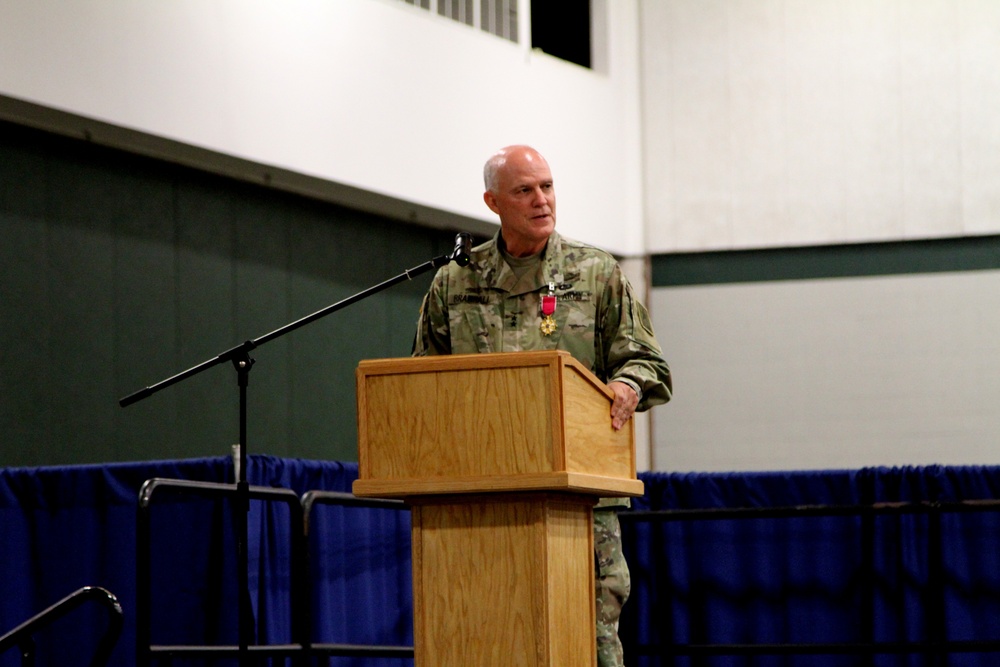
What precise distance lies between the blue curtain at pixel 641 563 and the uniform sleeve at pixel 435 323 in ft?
4.39

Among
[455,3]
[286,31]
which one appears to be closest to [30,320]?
[286,31]

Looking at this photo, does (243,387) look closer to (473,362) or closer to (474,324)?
(474,324)

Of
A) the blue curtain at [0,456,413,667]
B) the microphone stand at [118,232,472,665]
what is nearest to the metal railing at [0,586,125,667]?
the microphone stand at [118,232,472,665]

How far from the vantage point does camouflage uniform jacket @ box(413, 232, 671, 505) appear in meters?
3.72

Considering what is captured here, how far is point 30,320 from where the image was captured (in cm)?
638

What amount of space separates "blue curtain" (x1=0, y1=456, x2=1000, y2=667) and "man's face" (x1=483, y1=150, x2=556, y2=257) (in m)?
1.74

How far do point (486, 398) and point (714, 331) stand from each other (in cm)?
660

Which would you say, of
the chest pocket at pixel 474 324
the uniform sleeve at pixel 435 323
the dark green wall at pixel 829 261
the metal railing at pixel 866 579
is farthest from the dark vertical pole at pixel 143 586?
the dark green wall at pixel 829 261

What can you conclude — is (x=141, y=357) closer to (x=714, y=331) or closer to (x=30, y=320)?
(x=30, y=320)

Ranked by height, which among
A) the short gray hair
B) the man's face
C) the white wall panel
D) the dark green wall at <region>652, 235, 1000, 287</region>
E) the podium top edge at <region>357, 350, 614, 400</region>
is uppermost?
the white wall panel

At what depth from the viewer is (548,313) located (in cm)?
372

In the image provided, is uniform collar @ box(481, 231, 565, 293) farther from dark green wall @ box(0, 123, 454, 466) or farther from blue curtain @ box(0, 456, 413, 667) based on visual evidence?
dark green wall @ box(0, 123, 454, 466)

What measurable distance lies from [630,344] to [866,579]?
269cm

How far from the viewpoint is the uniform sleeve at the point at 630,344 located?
3.58 m
